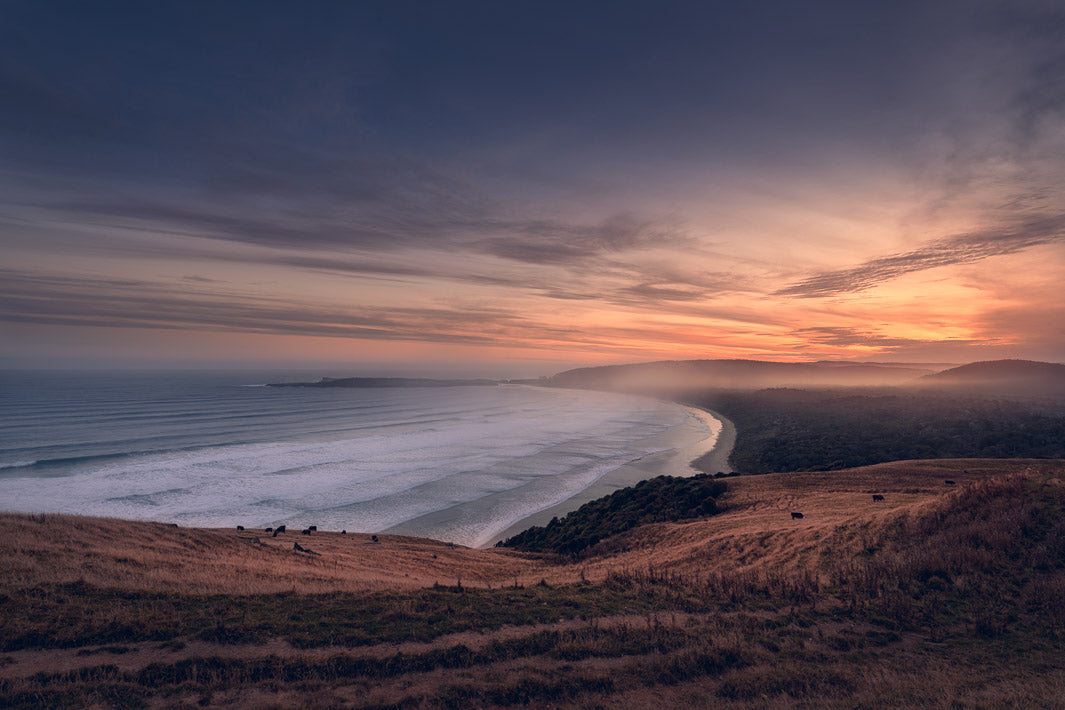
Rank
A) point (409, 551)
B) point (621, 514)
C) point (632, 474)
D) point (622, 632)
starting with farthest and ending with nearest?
point (632, 474) < point (621, 514) < point (409, 551) < point (622, 632)

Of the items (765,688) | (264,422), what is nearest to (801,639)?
(765,688)

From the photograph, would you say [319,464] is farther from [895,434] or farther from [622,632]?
[895,434]

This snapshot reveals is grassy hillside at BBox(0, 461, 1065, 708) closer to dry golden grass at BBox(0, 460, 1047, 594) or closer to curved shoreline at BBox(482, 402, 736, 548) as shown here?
dry golden grass at BBox(0, 460, 1047, 594)

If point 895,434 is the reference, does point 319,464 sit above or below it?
below

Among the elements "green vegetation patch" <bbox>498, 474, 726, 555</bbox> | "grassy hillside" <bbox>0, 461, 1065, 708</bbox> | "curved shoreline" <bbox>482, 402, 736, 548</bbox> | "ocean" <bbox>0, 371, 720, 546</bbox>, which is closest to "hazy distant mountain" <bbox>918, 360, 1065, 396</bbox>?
"ocean" <bbox>0, 371, 720, 546</bbox>

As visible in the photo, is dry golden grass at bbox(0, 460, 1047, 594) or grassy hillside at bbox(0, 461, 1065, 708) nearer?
grassy hillside at bbox(0, 461, 1065, 708)

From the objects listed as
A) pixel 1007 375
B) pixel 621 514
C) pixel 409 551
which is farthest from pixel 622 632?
pixel 1007 375

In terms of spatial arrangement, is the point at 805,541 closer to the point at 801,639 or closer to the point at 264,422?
the point at 801,639

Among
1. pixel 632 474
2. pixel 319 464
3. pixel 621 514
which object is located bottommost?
pixel 632 474
